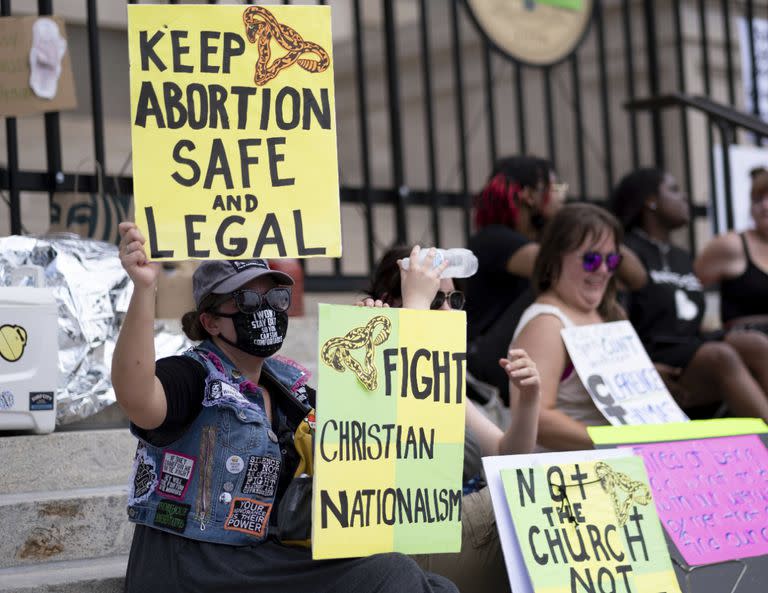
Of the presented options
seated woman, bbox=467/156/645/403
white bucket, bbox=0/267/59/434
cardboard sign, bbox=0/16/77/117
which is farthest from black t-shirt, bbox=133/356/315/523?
cardboard sign, bbox=0/16/77/117

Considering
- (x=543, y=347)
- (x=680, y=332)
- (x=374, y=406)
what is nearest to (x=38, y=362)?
(x=374, y=406)

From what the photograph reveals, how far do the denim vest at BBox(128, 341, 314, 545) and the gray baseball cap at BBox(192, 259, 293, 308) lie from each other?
7.6 inches

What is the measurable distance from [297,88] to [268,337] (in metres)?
0.64

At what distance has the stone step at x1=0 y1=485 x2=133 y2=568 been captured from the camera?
3.40 m

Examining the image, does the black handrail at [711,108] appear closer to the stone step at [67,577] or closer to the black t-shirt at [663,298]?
the black t-shirt at [663,298]

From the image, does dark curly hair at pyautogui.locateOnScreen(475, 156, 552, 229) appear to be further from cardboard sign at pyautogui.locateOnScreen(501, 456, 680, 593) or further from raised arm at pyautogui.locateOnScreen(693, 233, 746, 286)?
cardboard sign at pyautogui.locateOnScreen(501, 456, 680, 593)

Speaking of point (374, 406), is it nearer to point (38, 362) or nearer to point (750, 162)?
point (38, 362)

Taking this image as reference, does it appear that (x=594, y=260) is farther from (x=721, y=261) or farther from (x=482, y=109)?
(x=482, y=109)

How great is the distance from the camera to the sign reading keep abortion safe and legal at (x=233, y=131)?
2.87 meters

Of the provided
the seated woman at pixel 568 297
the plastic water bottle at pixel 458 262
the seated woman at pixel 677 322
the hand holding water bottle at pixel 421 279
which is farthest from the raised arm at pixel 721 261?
the hand holding water bottle at pixel 421 279

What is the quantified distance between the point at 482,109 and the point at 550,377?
6.19 meters

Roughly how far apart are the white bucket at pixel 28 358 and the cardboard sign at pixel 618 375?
1769mm

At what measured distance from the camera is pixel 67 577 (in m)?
3.23

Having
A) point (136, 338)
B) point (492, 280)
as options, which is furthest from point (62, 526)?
point (492, 280)
